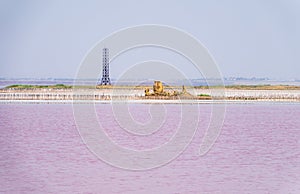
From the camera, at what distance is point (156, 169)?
10484 mm

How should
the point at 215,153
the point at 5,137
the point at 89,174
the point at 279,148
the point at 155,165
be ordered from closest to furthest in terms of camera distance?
the point at 89,174 < the point at 155,165 < the point at 215,153 < the point at 279,148 < the point at 5,137

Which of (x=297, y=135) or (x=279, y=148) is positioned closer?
(x=279, y=148)

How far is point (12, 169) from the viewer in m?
10.1

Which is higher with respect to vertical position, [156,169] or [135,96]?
[135,96]

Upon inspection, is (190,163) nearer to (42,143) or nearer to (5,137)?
(42,143)

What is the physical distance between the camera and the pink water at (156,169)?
9.03 metres

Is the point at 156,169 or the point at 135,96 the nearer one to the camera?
the point at 156,169

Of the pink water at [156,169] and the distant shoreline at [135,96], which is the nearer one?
the pink water at [156,169]

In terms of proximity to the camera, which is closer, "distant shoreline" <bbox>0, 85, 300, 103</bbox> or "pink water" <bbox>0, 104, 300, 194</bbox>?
"pink water" <bbox>0, 104, 300, 194</bbox>

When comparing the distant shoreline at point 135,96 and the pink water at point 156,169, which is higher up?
the distant shoreline at point 135,96

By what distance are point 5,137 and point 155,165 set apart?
5.04 metres

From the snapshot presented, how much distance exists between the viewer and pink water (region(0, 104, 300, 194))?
9.03 metres

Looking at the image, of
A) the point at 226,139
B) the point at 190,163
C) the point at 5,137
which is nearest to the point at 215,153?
the point at 190,163

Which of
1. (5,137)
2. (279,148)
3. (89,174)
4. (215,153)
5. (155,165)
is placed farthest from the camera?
(5,137)
